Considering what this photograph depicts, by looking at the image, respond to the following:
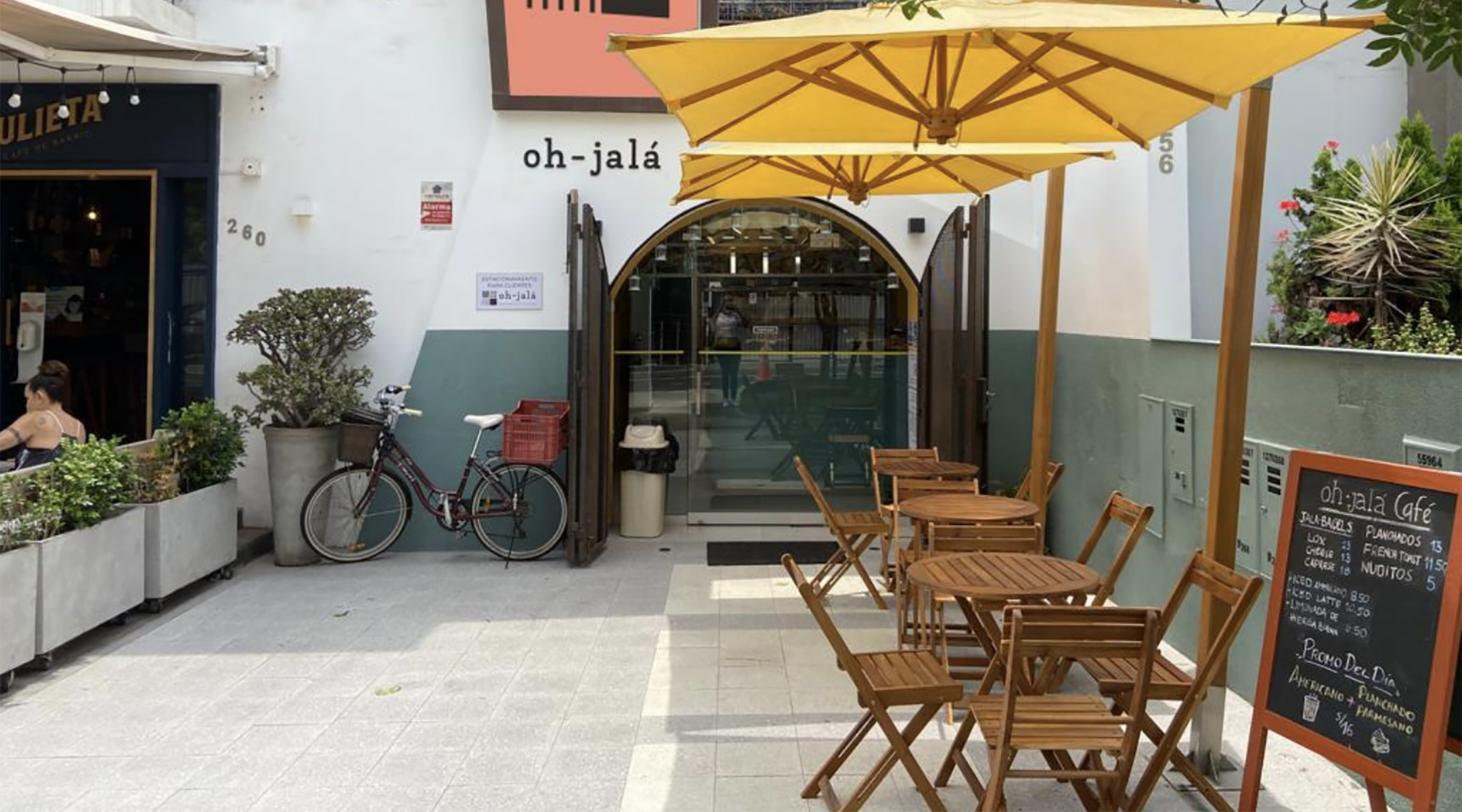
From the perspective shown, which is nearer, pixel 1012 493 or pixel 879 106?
pixel 879 106

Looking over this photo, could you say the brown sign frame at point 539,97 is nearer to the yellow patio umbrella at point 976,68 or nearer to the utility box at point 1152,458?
the yellow patio umbrella at point 976,68

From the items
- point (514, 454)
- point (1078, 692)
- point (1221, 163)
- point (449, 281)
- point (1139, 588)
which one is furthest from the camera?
point (449, 281)

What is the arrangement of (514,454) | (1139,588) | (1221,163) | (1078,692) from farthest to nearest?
(514,454) < (1221,163) < (1139,588) < (1078,692)

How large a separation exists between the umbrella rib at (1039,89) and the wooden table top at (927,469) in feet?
7.87

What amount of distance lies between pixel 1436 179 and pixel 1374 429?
209 cm

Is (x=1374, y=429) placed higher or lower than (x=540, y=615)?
higher

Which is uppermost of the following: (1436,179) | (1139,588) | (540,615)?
(1436,179)

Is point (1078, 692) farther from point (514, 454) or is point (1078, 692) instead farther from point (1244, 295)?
point (514, 454)

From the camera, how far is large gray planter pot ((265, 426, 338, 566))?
286 inches

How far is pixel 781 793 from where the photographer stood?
3803mm

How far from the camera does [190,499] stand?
6336 mm

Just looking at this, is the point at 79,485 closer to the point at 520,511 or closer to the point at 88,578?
the point at 88,578

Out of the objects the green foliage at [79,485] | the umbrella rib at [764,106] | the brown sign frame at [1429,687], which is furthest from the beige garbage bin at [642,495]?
the brown sign frame at [1429,687]

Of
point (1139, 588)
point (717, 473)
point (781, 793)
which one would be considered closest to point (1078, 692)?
point (1139, 588)
